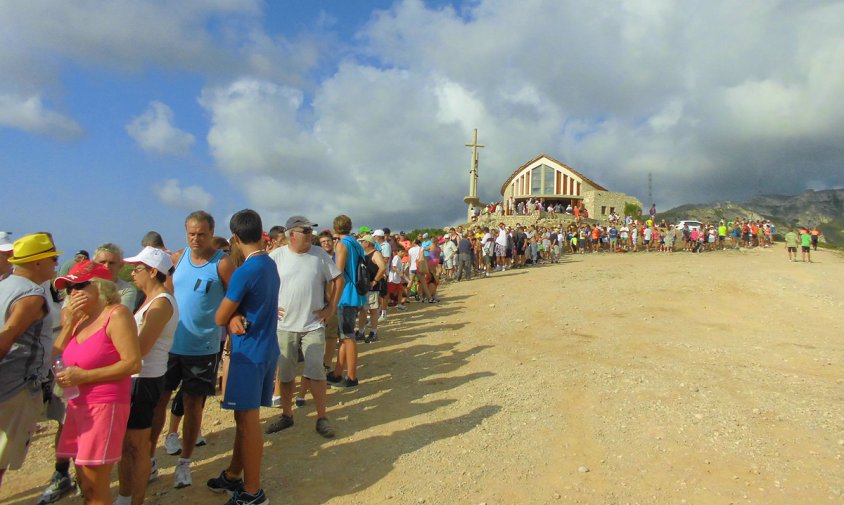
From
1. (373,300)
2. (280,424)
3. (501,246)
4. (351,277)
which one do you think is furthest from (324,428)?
(501,246)

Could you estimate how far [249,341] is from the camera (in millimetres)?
3623

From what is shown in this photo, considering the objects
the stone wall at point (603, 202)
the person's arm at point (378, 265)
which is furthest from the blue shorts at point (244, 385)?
the stone wall at point (603, 202)

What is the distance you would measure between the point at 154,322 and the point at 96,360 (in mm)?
457

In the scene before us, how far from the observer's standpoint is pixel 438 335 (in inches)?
355

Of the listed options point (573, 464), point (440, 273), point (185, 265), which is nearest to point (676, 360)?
point (573, 464)

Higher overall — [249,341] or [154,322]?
[154,322]

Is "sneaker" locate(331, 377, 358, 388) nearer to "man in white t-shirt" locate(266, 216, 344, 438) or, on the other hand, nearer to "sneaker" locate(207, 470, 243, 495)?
"man in white t-shirt" locate(266, 216, 344, 438)

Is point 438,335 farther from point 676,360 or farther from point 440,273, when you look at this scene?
point 440,273

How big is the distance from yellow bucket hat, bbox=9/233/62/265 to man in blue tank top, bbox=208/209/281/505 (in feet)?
3.85

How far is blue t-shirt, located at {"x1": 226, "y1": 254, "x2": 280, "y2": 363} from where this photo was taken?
11.7 ft

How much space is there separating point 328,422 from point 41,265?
2.73 m

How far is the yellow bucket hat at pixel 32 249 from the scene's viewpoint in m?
3.32

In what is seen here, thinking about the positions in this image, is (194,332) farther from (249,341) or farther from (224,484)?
(224,484)

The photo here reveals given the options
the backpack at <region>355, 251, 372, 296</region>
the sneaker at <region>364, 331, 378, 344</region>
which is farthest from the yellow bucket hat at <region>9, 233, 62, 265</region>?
the sneaker at <region>364, 331, 378, 344</region>
